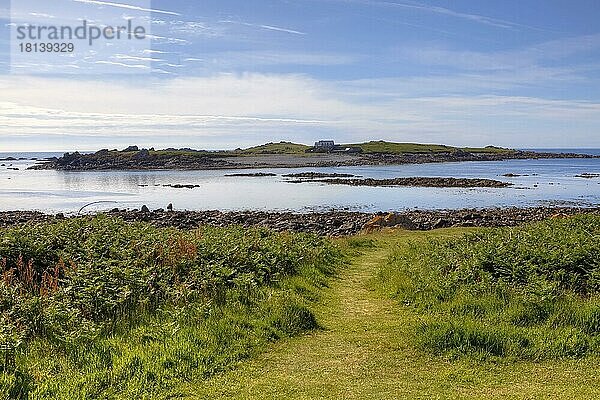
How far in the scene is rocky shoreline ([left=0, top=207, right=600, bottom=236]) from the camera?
3575 centimetres

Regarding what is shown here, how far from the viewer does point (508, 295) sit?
11.3 metres

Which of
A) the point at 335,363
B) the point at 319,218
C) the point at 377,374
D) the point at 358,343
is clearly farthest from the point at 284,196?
the point at 377,374

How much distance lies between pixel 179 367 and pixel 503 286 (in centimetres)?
715

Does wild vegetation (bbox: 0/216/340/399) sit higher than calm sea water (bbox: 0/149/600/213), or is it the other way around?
wild vegetation (bbox: 0/216/340/399)

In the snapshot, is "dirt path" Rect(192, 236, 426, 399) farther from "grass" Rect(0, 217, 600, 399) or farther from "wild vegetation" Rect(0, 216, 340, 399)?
"wild vegetation" Rect(0, 216, 340, 399)

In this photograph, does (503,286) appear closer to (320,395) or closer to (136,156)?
(320,395)

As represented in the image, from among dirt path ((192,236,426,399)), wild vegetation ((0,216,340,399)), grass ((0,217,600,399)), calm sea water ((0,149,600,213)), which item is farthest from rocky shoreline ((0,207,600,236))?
dirt path ((192,236,426,399))

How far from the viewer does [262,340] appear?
952cm

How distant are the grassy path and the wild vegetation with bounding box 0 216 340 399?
47 centimetres

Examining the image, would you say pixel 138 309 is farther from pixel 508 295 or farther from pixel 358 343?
pixel 508 295

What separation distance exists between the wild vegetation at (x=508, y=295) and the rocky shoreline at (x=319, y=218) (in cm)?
1717

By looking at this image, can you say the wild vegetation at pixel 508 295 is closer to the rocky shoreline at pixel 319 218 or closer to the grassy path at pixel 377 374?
the grassy path at pixel 377 374

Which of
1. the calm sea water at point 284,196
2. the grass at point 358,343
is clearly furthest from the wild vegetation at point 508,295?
the calm sea water at point 284,196

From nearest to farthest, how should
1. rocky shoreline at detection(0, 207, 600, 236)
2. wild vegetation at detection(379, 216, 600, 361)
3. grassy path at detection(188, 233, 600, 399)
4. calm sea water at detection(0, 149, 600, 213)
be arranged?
1. grassy path at detection(188, 233, 600, 399)
2. wild vegetation at detection(379, 216, 600, 361)
3. rocky shoreline at detection(0, 207, 600, 236)
4. calm sea water at detection(0, 149, 600, 213)
